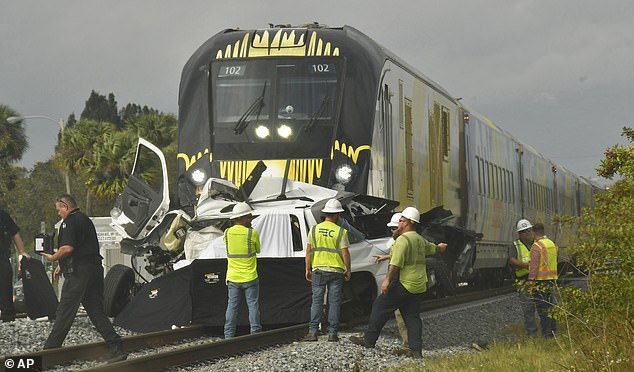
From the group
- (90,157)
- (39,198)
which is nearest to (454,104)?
(90,157)

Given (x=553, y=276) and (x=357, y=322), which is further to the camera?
(x=357, y=322)

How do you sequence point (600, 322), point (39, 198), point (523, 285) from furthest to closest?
point (39, 198) < point (523, 285) < point (600, 322)

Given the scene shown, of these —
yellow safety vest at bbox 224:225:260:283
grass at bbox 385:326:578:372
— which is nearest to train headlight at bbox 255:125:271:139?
yellow safety vest at bbox 224:225:260:283

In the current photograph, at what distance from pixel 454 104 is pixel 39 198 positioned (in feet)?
179

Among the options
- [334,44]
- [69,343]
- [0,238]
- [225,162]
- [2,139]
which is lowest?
[69,343]

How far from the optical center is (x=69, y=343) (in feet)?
43.6

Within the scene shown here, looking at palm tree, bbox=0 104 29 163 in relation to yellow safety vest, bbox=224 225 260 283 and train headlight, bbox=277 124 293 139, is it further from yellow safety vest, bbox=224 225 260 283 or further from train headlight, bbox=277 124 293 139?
yellow safety vest, bbox=224 225 260 283

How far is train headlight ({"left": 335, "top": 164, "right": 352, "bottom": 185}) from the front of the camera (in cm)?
1505

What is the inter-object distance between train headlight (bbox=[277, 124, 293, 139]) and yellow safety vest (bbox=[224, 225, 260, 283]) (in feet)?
8.09

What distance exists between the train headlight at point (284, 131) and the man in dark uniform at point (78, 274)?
4665 millimetres

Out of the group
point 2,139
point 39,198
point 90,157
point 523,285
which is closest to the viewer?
point 523,285

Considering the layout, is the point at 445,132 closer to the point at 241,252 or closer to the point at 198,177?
the point at 198,177

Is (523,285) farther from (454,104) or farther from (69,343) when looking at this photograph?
Answer: (454,104)

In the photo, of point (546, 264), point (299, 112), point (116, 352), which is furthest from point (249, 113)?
point (116, 352)
